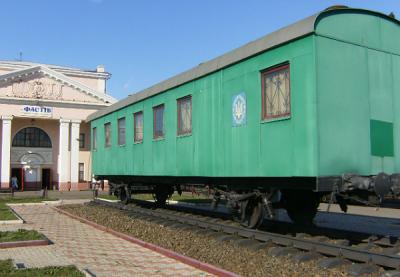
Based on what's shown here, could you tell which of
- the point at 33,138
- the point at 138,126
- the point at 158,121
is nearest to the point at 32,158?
the point at 33,138

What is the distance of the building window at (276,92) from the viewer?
7.67 metres

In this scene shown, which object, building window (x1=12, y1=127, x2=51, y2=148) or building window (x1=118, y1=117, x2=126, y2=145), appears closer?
building window (x1=118, y1=117, x2=126, y2=145)

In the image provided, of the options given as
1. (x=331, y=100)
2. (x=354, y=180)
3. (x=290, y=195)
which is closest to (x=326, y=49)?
(x=331, y=100)

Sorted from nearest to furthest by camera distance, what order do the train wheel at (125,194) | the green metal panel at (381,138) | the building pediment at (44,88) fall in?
the green metal panel at (381,138) < the train wheel at (125,194) < the building pediment at (44,88)

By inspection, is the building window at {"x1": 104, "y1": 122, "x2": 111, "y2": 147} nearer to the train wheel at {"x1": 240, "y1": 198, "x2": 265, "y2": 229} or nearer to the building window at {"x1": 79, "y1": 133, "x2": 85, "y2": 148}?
the train wheel at {"x1": 240, "y1": 198, "x2": 265, "y2": 229}

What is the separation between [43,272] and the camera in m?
6.29

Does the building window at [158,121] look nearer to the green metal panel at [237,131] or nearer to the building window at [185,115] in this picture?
the green metal panel at [237,131]

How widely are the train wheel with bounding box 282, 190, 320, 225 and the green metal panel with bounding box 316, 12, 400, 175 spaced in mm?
2112

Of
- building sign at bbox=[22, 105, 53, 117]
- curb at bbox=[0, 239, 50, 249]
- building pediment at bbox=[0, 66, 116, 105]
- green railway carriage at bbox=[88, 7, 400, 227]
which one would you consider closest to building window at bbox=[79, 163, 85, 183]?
building sign at bbox=[22, 105, 53, 117]

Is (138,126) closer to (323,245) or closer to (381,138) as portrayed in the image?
(381,138)

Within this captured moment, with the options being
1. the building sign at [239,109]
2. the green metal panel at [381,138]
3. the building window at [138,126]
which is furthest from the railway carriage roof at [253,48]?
the green metal panel at [381,138]

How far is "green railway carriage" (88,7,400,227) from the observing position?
7070 millimetres

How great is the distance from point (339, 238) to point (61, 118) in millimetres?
39937

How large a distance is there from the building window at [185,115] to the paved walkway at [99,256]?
9.46 ft
